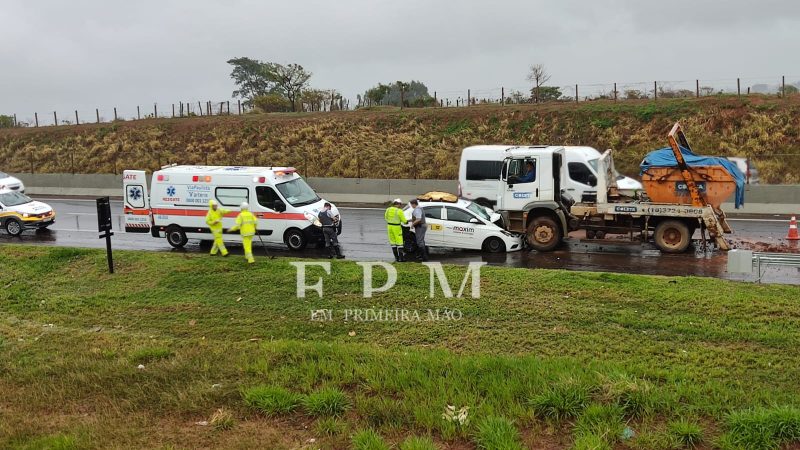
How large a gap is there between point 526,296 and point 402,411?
203 inches

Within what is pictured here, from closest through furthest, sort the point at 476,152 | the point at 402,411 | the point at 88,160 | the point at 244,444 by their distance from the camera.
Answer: the point at 244,444, the point at 402,411, the point at 476,152, the point at 88,160

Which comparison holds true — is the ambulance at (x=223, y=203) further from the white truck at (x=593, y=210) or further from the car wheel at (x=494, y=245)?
the white truck at (x=593, y=210)

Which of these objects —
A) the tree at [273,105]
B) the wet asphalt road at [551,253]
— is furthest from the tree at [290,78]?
the wet asphalt road at [551,253]

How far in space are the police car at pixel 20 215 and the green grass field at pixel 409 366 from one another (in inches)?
348

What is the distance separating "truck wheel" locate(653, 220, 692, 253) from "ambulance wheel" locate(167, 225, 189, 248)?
38.9 ft

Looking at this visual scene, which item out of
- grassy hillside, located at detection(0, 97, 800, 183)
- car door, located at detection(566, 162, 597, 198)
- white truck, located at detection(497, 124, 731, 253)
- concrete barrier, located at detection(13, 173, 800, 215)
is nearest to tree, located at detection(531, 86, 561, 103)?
grassy hillside, located at detection(0, 97, 800, 183)

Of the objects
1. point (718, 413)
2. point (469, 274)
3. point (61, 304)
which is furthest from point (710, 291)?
point (61, 304)

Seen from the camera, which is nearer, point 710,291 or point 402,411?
point 402,411

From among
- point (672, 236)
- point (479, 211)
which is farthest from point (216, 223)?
point (672, 236)

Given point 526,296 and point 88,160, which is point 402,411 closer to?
point 526,296

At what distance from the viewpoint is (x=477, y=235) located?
648 inches

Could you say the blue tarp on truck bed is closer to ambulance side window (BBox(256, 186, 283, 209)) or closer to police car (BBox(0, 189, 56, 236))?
ambulance side window (BBox(256, 186, 283, 209))

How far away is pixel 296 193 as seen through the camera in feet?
58.3

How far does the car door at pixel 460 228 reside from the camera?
54.2 feet
